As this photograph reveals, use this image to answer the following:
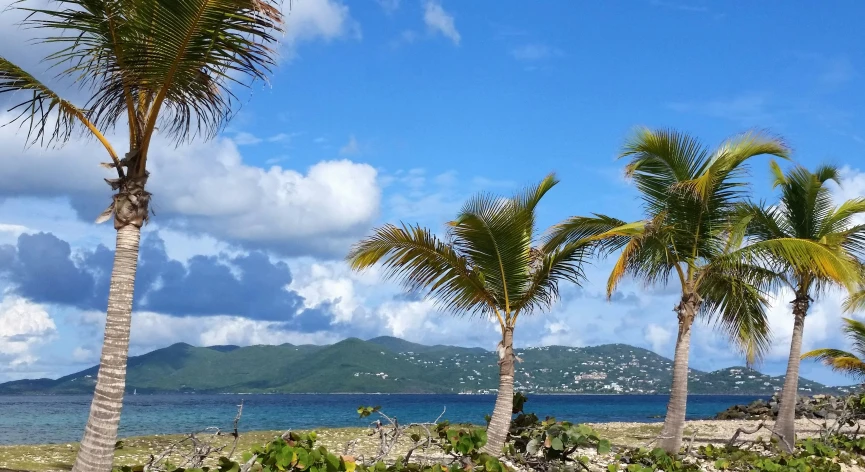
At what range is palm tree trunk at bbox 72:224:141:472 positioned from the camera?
7453mm

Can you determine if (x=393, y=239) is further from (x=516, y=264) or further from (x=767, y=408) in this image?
(x=767, y=408)

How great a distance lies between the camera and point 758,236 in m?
18.4

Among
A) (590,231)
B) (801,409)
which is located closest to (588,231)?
(590,231)

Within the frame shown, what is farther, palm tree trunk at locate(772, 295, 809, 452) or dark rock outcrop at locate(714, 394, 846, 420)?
dark rock outcrop at locate(714, 394, 846, 420)

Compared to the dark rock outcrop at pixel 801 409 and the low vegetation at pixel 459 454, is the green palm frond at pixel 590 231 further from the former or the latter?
the dark rock outcrop at pixel 801 409

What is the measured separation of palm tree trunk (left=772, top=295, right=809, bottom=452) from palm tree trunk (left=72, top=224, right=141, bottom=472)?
15.9m

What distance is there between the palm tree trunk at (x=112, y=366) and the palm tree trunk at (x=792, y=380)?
15.9 m

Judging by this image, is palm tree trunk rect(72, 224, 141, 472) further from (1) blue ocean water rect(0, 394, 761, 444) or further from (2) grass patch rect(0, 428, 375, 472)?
(2) grass patch rect(0, 428, 375, 472)

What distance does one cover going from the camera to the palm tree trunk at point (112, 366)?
7.45 meters

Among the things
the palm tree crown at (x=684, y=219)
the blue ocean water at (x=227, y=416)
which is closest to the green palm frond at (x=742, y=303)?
the palm tree crown at (x=684, y=219)

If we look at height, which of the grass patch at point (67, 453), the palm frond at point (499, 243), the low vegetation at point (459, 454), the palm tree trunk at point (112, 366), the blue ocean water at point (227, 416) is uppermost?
the palm frond at point (499, 243)

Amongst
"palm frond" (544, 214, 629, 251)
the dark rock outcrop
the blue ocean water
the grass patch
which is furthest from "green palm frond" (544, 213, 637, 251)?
the dark rock outcrop

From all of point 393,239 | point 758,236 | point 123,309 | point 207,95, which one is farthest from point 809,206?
point 123,309

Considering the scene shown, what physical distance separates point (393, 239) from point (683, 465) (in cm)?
601
